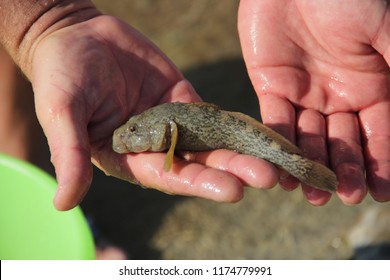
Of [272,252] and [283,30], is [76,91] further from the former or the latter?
[272,252]

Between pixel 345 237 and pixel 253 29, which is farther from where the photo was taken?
pixel 345 237

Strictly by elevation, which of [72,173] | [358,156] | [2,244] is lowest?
[2,244]

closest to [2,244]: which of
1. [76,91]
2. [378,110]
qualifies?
[76,91]

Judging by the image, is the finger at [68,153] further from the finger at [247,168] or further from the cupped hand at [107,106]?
the finger at [247,168]

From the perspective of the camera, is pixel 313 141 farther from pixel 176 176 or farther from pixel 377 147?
pixel 176 176

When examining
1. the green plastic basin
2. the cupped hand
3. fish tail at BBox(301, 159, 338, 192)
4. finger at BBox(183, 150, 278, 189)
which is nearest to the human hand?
fish tail at BBox(301, 159, 338, 192)

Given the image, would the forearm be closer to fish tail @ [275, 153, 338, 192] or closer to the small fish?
the small fish
